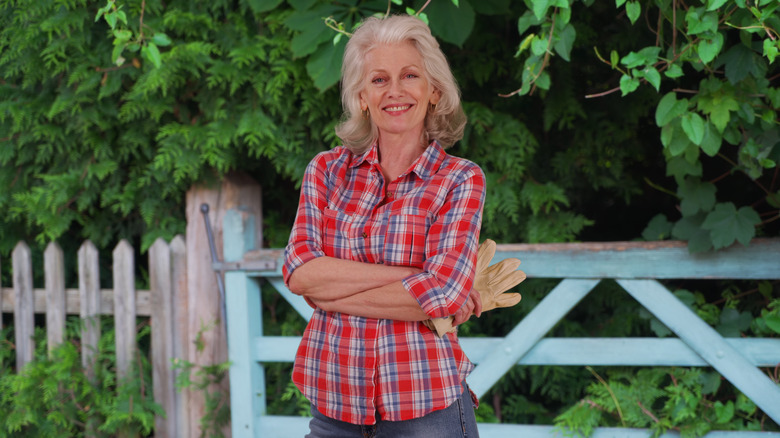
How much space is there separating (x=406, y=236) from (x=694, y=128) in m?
1.20

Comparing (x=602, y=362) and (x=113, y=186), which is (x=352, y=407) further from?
(x=113, y=186)

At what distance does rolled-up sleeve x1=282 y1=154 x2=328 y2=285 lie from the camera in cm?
174

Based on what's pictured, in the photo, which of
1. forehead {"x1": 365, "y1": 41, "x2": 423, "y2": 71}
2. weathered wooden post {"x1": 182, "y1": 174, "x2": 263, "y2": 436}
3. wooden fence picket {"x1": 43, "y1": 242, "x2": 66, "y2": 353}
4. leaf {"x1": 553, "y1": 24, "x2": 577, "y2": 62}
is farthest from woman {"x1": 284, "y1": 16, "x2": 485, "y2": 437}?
wooden fence picket {"x1": 43, "y1": 242, "x2": 66, "y2": 353}

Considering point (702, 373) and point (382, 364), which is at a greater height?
point (382, 364)

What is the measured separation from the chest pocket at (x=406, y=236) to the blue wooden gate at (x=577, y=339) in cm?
130

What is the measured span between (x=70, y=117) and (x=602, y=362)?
270 centimetres

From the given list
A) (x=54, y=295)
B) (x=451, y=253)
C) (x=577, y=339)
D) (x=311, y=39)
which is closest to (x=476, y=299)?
(x=451, y=253)

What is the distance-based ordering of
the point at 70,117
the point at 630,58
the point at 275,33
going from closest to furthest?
1. the point at 630,58
2. the point at 275,33
3. the point at 70,117

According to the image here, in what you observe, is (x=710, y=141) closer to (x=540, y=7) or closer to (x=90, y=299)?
(x=540, y=7)

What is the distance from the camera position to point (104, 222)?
3744 millimetres

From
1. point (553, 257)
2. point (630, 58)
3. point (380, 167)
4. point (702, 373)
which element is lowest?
point (702, 373)

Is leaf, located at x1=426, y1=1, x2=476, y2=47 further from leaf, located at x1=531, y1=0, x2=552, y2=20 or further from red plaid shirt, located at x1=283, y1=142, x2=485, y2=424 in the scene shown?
red plaid shirt, located at x1=283, y1=142, x2=485, y2=424

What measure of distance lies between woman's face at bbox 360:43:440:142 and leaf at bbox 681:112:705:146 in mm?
1030

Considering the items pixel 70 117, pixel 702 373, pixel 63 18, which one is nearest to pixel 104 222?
pixel 70 117
